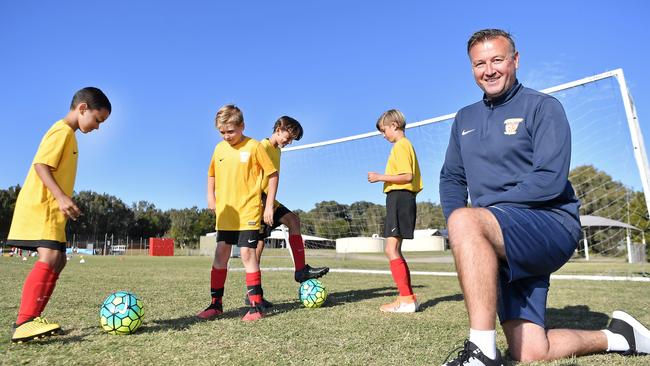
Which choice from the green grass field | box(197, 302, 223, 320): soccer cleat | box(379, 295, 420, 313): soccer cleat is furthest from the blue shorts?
box(197, 302, 223, 320): soccer cleat

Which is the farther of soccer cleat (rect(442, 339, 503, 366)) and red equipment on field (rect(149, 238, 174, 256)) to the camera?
red equipment on field (rect(149, 238, 174, 256))

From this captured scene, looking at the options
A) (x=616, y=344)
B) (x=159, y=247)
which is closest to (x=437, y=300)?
(x=616, y=344)

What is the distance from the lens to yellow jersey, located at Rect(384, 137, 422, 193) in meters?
5.24

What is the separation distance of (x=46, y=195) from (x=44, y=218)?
178 millimetres

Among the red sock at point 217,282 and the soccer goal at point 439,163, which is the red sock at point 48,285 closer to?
the red sock at point 217,282

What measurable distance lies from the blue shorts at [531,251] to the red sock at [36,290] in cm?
316

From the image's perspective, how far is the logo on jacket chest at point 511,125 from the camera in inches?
103

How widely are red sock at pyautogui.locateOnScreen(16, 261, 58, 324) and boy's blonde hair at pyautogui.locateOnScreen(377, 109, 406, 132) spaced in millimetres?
3844

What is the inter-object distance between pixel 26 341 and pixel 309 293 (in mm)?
2647

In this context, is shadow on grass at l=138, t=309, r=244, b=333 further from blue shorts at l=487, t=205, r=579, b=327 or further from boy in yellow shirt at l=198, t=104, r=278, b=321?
blue shorts at l=487, t=205, r=579, b=327

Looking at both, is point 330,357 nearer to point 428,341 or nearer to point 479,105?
point 428,341

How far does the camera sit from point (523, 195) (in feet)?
7.64

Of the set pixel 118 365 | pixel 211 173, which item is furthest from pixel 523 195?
pixel 211 173

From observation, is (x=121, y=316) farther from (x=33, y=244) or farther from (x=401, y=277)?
(x=401, y=277)
